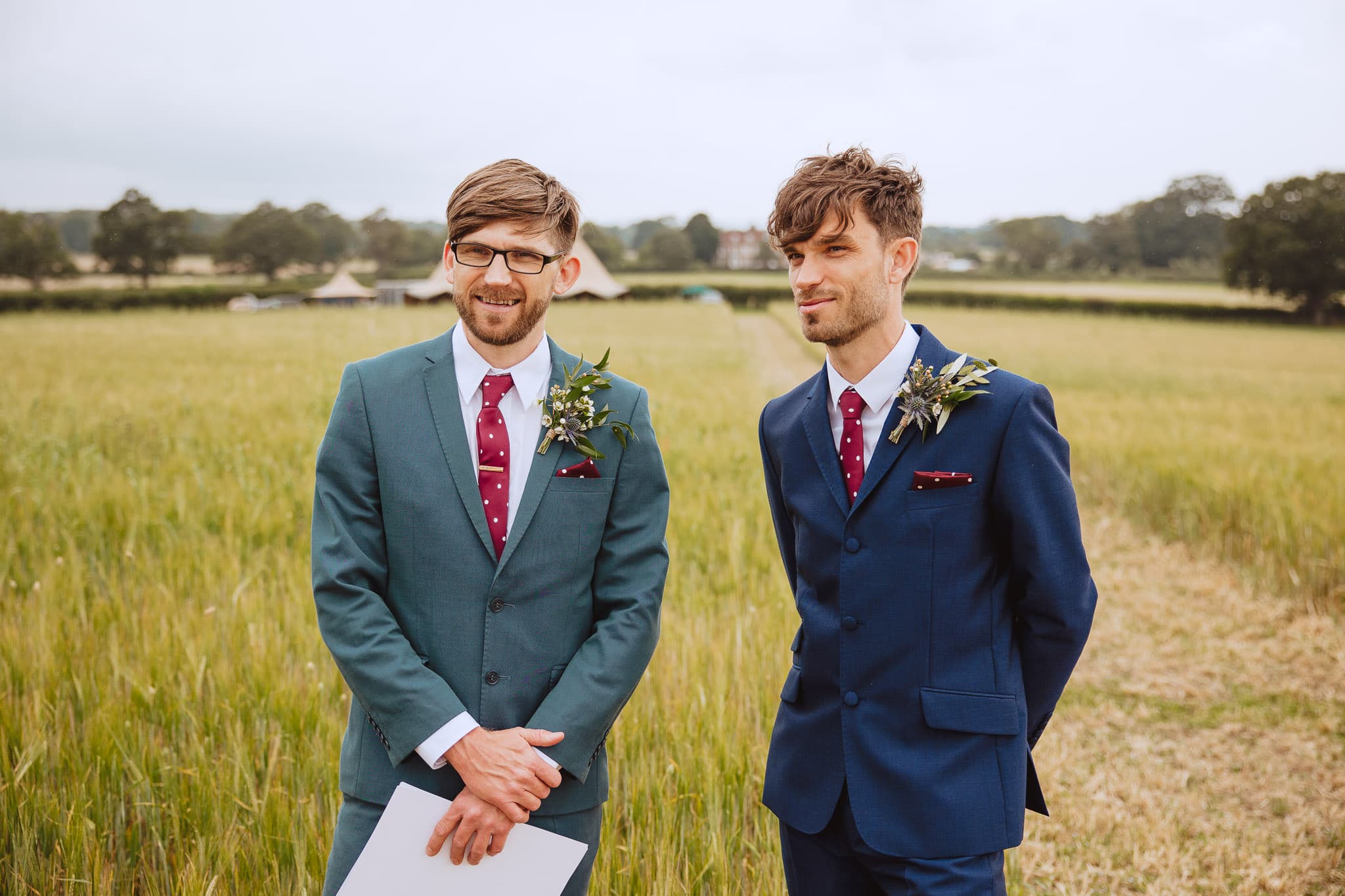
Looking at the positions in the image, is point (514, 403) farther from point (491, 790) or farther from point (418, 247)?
point (418, 247)

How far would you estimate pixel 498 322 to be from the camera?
6.32 feet

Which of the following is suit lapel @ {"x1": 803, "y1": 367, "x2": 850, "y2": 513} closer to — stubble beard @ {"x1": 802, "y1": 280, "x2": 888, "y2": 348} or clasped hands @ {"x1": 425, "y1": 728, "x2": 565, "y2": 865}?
stubble beard @ {"x1": 802, "y1": 280, "x2": 888, "y2": 348}

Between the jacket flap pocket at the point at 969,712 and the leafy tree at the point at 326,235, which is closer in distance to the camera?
the jacket flap pocket at the point at 969,712

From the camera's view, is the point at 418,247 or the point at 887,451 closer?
the point at 887,451

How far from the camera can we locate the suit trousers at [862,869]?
1.75m

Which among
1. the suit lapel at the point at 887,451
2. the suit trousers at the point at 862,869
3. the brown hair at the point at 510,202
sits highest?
the brown hair at the point at 510,202

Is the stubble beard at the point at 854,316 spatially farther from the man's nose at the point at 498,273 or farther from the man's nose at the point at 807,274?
the man's nose at the point at 498,273


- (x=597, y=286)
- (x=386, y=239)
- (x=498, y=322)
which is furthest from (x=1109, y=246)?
(x=498, y=322)

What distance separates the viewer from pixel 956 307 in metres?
51.4

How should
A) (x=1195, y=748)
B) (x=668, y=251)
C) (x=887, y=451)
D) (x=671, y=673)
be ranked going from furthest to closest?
1. (x=668, y=251)
2. (x=1195, y=748)
3. (x=671, y=673)
4. (x=887, y=451)

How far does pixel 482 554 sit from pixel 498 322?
0.51 meters

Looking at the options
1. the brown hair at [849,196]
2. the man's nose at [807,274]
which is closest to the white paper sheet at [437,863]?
the man's nose at [807,274]

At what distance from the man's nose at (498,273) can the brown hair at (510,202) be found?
0.28ft

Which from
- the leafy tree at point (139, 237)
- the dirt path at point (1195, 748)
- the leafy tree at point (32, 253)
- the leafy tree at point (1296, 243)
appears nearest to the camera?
the dirt path at point (1195, 748)
